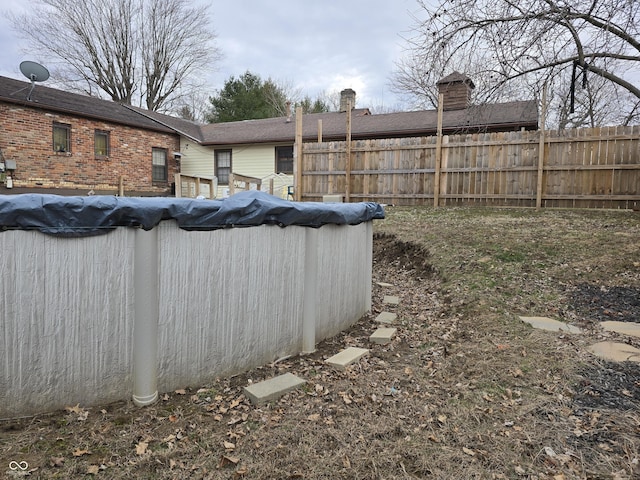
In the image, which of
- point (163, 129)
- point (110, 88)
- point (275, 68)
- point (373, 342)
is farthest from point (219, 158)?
point (373, 342)

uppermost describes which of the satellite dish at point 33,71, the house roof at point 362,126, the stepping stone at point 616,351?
the satellite dish at point 33,71

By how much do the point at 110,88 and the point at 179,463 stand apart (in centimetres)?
2500

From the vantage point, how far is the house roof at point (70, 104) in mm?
11359

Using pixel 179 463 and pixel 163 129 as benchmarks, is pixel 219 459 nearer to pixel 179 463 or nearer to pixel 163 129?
pixel 179 463

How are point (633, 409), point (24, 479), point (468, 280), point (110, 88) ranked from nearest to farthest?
1. point (24, 479)
2. point (633, 409)
3. point (468, 280)
4. point (110, 88)

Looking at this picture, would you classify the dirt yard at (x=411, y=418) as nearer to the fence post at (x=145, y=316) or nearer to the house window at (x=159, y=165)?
the fence post at (x=145, y=316)

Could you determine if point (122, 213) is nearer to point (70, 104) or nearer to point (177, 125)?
point (70, 104)

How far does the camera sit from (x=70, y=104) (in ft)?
41.5

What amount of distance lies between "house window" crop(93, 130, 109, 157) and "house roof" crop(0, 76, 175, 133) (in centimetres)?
51

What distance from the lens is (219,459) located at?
1973 mm

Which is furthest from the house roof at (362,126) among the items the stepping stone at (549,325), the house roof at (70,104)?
the stepping stone at (549,325)

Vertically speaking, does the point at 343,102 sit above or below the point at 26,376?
above

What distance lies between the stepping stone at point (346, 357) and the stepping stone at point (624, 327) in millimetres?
2173

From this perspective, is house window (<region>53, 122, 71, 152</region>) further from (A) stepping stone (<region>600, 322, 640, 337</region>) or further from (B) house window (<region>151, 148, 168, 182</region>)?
(A) stepping stone (<region>600, 322, 640, 337</region>)
